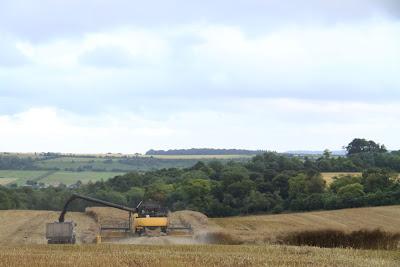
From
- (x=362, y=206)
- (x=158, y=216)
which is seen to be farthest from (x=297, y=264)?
(x=362, y=206)

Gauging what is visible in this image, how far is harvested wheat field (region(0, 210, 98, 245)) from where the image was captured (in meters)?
39.4

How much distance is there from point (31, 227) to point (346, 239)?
863 inches

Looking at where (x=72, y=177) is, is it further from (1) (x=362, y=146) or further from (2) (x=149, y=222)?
(2) (x=149, y=222)

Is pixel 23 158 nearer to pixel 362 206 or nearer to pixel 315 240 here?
pixel 362 206

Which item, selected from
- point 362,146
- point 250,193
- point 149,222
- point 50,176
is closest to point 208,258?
point 149,222

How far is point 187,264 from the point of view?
2152cm

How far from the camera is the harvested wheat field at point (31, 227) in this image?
39406 mm

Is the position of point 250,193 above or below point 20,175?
below

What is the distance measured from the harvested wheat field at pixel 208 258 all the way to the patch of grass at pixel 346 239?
642cm

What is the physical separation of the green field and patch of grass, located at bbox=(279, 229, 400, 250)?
79.5m

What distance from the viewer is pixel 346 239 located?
34750mm

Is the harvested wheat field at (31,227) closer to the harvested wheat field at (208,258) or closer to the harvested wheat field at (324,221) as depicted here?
the harvested wheat field at (324,221)

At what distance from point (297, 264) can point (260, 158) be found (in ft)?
253

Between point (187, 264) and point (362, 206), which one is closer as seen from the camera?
point (187, 264)
